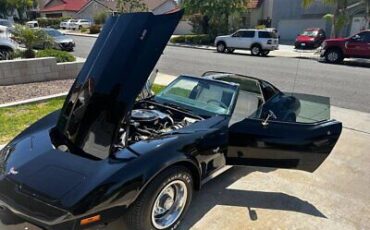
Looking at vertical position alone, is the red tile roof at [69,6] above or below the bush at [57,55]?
above

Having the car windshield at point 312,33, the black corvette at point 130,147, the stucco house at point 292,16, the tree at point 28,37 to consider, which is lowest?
the black corvette at point 130,147

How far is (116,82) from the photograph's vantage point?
2922 millimetres

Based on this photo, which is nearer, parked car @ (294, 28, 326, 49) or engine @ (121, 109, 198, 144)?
engine @ (121, 109, 198, 144)

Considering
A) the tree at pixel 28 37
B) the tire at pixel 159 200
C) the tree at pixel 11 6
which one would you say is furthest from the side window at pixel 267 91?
the tree at pixel 11 6

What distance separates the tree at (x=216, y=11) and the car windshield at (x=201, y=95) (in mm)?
25883

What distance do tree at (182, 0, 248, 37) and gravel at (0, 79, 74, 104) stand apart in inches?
883

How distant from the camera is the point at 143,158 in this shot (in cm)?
275

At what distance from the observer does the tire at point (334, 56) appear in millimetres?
16656

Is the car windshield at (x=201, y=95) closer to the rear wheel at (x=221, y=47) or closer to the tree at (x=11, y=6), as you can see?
the rear wheel at (x=221, y=47)

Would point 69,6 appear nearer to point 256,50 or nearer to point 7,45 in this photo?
point 256,50

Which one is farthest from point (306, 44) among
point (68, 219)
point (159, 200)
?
point (68, 219)

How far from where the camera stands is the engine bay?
10.8ft

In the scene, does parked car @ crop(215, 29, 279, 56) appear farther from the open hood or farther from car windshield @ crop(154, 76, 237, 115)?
the open hood

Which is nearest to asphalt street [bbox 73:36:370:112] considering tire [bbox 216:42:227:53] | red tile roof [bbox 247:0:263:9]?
tire [bbox 216:42:227:53]
